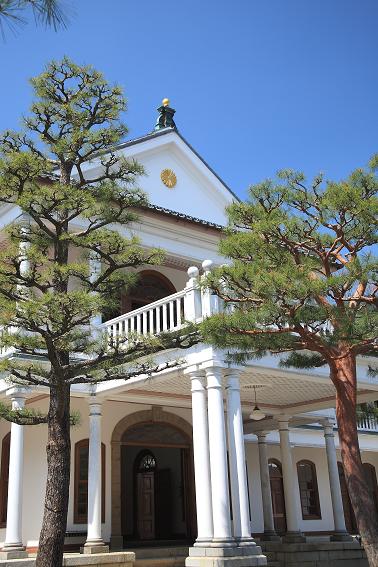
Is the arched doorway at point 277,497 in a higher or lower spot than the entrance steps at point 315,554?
higher

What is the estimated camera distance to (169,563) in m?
14.4

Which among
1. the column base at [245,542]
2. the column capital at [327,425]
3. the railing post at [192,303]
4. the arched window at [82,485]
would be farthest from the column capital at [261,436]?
the railing post at [192,303]

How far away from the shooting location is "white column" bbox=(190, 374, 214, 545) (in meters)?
11.6

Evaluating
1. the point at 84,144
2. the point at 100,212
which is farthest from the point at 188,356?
the point at 84,144

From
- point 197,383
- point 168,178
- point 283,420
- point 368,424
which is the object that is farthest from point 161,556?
point 368,424

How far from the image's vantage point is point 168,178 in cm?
1880

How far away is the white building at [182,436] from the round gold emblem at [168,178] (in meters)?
0.03

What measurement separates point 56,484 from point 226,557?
12.4 ft

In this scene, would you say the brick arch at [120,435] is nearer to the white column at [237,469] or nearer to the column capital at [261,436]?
the column capital at [261,436]

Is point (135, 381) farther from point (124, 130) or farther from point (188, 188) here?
point (188, 188)

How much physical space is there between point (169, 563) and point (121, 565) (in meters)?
1.55

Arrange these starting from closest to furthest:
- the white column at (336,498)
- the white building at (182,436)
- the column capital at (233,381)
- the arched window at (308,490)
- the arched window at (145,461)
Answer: the white building at (182,436), the column capital at (233,381), the white column at (336,498), the arched window at (145,461), the arched window at (308,490)

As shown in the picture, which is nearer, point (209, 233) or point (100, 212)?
point (100, 212)

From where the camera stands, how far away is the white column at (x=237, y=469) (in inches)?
462
